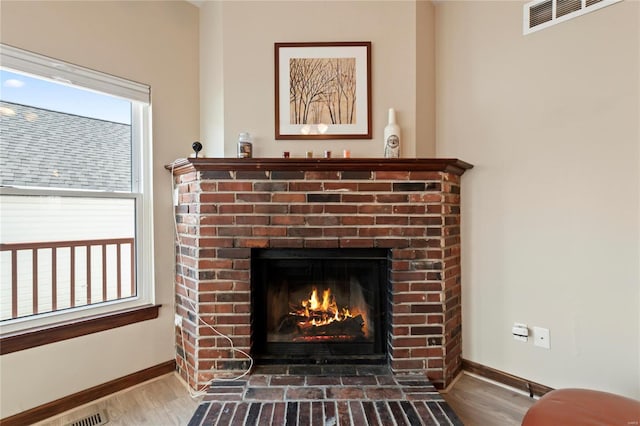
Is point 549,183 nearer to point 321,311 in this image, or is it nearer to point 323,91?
point 323,91

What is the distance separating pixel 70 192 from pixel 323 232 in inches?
59.0

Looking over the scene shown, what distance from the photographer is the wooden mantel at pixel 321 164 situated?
5.87ft

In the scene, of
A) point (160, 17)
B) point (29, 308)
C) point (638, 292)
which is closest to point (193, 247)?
point (29, 308)

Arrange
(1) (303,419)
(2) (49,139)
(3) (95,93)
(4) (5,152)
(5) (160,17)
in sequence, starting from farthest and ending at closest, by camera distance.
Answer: (5) (160,17) < (3) (95,93) < (2) (49,139) < (4) (5,152) < (1) (303,419)

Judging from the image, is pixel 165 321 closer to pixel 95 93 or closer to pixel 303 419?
pixel 303 419

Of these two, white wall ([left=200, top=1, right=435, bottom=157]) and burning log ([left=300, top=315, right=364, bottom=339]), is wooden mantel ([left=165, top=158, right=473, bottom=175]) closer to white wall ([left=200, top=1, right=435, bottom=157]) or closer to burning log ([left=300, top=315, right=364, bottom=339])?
white wall ([left=200, top=1, right=435, bottom=157])

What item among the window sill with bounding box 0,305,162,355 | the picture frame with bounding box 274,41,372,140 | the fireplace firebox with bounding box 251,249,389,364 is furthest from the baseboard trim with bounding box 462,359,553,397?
the window sill with bounding box 0,305,162,355

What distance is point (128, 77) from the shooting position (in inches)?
77.9

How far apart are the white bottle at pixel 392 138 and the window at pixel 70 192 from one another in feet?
5.16

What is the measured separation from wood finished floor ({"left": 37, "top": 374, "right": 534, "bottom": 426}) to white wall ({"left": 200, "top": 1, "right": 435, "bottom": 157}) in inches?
59.6

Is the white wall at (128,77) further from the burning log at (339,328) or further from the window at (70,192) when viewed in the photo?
the burning log at (339,328)

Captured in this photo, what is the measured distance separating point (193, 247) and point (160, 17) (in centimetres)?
157

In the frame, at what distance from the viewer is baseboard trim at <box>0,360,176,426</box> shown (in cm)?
163

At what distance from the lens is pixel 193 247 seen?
192 centimetres
